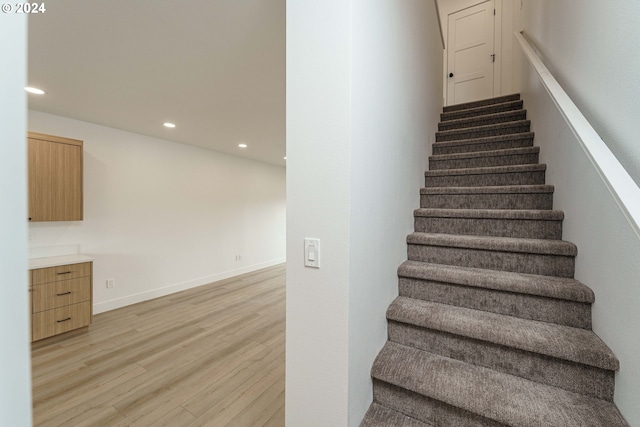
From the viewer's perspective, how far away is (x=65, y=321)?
2750mm

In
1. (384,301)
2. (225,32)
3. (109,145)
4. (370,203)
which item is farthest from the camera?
(109,145)

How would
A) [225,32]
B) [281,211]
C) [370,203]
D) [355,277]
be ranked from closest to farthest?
[355,277]
[370,203]
[225,32]
[281,211]

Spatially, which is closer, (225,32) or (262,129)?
(225,32)

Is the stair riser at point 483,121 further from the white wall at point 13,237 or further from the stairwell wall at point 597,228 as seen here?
the white wall at point 13,237

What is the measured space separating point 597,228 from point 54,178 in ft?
14.5

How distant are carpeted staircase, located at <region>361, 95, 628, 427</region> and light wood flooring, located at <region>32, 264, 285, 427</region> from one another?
1.06 meters

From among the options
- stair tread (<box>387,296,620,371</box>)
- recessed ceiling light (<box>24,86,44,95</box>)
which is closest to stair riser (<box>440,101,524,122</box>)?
stair tread (<box>387,296,620,371</box>)

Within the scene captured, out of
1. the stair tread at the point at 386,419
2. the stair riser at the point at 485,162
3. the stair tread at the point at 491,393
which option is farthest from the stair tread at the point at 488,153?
the stair tread at the point at 386,419

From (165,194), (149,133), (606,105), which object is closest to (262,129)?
(149,133)

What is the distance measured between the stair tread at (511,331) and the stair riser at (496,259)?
0.31 meters

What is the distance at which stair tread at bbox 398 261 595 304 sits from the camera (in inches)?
48.6

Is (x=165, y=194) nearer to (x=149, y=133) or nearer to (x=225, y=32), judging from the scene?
(x=149, y=133)

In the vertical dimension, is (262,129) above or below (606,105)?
above

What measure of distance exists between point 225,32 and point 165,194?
3276mm
